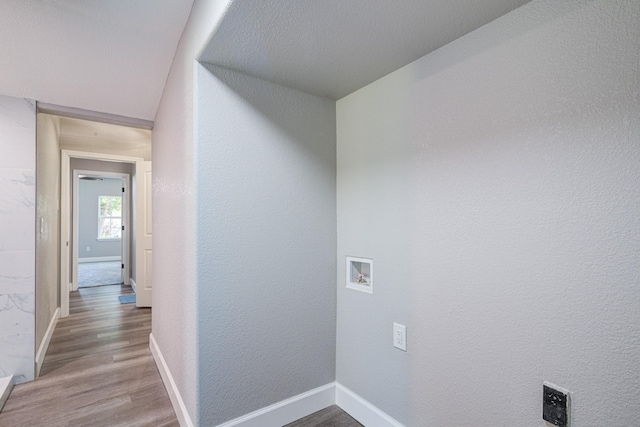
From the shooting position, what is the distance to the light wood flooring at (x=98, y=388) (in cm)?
184

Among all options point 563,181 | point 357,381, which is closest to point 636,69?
point 563,181

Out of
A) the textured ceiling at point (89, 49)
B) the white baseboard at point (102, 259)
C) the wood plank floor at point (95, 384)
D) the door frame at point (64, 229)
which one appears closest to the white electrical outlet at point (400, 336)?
the wood plank floor at point (95, 384)

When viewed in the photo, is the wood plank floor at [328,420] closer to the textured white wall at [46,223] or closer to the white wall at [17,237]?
the white wall at [17,237]

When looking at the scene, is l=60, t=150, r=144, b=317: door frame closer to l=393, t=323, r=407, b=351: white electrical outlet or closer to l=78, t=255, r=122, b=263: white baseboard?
l=393, t=323, r=407, b=351: white electrical outlet

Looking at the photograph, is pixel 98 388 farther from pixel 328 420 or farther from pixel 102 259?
pixel 102 259

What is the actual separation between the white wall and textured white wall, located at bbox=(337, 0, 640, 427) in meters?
2.55

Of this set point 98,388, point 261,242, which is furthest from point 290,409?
point 98,388

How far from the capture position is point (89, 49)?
180 centimetres

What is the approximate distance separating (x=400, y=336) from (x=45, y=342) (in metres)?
3.28

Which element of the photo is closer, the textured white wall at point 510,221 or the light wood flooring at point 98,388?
the textured white wall at point 510,221

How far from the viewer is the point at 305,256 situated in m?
1.91

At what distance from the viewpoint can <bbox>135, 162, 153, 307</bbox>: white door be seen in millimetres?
4242

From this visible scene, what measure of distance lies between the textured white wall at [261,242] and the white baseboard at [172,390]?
0.24 metres

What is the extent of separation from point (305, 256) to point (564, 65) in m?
1.50
